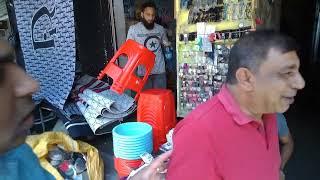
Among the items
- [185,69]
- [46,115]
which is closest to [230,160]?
[185,69]

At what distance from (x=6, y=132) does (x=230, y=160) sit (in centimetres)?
76

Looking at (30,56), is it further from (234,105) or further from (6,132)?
(6,132)

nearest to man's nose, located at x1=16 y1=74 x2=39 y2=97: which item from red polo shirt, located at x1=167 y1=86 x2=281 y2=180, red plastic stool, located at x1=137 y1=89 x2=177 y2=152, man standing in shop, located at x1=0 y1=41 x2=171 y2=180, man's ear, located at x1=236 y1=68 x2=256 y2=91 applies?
man standing in shop, located at x1=0 y1=41 x2=171 y2=180

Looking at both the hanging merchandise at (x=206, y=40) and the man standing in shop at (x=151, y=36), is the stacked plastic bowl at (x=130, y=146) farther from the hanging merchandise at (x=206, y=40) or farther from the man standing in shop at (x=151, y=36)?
the man standing in shop at (x=151, y=36)

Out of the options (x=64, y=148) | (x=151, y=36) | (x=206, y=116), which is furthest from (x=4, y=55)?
(x=151, y=36)

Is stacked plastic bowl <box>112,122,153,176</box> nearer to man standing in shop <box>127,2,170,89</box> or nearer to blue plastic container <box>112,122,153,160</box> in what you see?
blue plastic container <box>112,122,153,160</box>

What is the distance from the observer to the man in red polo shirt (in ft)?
4.02

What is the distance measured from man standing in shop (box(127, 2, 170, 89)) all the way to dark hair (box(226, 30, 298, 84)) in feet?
10.2

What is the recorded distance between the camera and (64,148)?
3.33 meters

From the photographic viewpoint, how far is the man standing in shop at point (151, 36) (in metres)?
4.49

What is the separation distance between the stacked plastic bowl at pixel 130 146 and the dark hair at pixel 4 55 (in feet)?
6.94

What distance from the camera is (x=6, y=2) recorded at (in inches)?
177

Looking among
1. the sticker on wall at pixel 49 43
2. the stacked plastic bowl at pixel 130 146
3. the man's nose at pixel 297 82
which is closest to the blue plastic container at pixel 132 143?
the stacked plastic bowl at pixel 130 146

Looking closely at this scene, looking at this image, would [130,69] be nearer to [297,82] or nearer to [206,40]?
[206,40]
